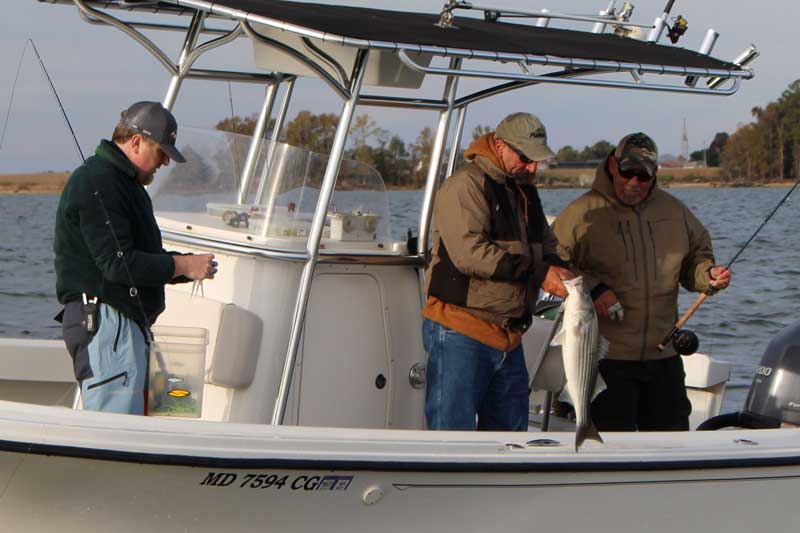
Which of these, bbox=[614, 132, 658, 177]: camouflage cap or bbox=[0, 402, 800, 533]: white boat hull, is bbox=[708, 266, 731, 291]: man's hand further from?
bbox=[0, 402, 800, 533]: white boat hull

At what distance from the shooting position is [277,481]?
14.3ft

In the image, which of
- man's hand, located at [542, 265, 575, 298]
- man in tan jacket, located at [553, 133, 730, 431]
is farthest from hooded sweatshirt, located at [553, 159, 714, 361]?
man's hand, located at [542, 265, 575, 298]

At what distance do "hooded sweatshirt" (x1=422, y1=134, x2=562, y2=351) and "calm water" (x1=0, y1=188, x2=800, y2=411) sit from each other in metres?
0.64

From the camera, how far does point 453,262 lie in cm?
476

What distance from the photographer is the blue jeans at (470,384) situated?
4828mm

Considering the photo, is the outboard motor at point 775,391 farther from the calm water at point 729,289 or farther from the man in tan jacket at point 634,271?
the calm water at point 729,289

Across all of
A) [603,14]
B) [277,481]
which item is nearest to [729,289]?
[603,14]

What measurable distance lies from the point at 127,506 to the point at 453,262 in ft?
4.96

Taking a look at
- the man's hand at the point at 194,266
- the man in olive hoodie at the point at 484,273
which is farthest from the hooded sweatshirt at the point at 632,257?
the man's hand at the point at 194,266

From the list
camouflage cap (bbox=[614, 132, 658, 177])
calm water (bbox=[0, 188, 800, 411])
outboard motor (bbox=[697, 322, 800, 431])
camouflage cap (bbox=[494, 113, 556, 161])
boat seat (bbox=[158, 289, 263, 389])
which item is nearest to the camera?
camouflage cap (bbox=[494, 113, 556, 161])

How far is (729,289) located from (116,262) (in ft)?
48.4

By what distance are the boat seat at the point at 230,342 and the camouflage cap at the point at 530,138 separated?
49.7 inches

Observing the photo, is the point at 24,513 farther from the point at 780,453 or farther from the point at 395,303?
the point at 780,453

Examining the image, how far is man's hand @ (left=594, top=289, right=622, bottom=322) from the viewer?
506 cm
